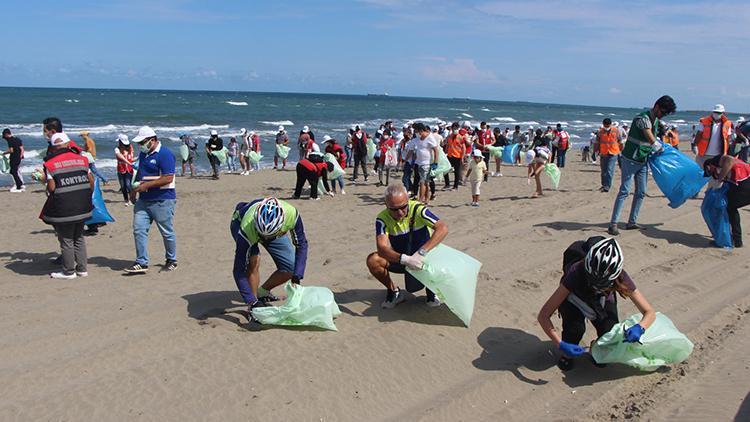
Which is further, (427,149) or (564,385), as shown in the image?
(427,149)

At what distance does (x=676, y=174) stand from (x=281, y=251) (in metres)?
6.14

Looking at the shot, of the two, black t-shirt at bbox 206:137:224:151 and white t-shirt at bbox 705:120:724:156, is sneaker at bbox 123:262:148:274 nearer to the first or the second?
white t-shirt at bbox 705:120:724:156

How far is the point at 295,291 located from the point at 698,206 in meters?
8.44

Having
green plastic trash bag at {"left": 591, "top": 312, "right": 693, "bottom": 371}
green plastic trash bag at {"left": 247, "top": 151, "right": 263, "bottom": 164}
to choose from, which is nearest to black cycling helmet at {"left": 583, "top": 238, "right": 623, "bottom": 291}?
green plastic trash bag at {"left": 591, "top": 312, "right": 693, "bottom": 371}

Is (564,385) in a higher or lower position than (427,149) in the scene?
lower

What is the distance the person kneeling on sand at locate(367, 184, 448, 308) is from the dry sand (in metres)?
0.49

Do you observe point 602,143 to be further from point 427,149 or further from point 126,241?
point 126,241

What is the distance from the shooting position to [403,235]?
5.10 m

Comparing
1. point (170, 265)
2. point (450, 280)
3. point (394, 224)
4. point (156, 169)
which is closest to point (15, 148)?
point (170, 265)

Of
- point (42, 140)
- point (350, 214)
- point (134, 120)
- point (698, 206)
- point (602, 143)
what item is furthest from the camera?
point (134, 120)

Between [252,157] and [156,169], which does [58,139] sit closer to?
[156,169]

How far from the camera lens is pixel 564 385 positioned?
4152mm

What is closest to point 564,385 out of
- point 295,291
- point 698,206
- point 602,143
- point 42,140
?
point 295,291

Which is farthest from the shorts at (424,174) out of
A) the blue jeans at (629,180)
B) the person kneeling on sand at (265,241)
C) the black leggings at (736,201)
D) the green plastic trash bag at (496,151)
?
the green plastic trash bag at (496,151)
